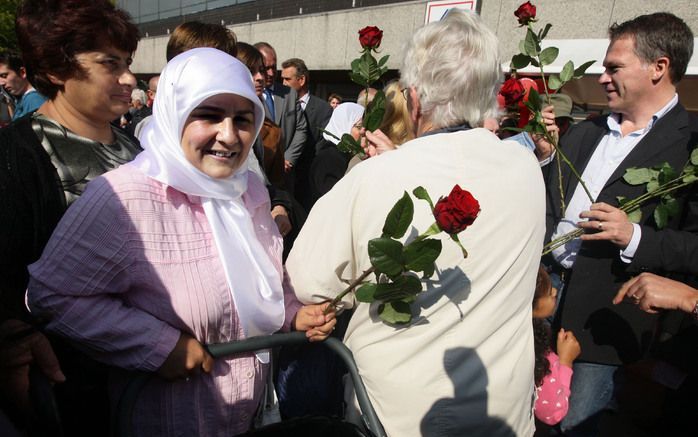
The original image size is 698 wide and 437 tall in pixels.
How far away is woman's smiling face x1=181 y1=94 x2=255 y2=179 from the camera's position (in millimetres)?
1402

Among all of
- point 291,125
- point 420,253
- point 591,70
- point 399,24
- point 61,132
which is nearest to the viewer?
point 420,253

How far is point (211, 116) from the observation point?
1435mm

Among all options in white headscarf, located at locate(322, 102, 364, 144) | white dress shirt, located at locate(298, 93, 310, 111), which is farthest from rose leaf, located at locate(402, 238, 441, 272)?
white dress shirt, located at locate(298, 93, 310, 111)

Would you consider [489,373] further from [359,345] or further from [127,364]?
[127,364]

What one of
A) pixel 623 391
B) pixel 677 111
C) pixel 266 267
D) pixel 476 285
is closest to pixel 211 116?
pixel 266 267

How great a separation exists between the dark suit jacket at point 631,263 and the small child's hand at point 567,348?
5 centimetres

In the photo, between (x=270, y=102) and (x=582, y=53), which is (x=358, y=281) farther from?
(x=582, y=53)

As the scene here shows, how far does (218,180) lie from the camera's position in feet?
4.74

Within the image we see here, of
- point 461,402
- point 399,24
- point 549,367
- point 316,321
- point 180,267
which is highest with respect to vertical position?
point 399,24

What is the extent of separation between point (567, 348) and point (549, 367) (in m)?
0.19

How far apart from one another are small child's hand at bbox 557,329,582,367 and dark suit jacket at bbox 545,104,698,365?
0.15ft

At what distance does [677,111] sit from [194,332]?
249cm

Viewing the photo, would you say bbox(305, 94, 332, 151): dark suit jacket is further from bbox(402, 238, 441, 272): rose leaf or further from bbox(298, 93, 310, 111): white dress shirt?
bbox(402, 238, 441, 272): rose leaf

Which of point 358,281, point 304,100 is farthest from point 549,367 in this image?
point 304,100
